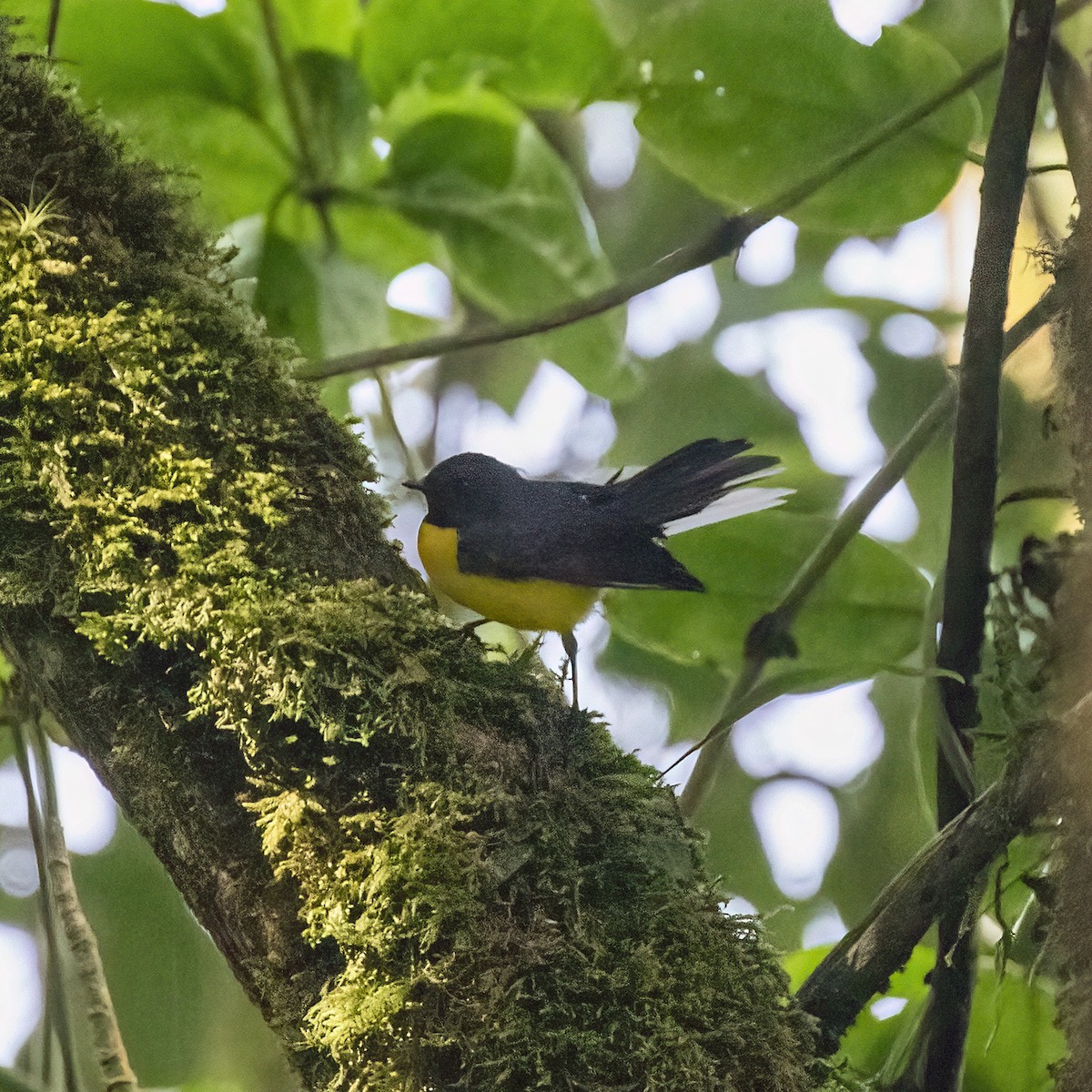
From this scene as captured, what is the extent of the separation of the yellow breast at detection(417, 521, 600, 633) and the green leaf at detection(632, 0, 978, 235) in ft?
1.88

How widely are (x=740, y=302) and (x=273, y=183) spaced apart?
0.90 meters

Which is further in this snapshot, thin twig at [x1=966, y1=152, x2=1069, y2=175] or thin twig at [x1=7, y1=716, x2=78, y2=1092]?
thin twig at [x1=7, y1=716, x2=78, y2=1092]

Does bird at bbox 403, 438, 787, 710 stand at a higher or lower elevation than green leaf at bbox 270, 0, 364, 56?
lower

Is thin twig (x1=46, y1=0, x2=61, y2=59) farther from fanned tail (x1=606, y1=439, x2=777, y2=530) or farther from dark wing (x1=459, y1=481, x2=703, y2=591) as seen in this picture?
fanned tail (x1=606, y1=439, x2=777, y2=530)

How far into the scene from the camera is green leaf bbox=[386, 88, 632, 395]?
4.81 ft

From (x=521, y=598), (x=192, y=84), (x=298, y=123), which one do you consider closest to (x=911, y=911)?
(x=521, y=598)

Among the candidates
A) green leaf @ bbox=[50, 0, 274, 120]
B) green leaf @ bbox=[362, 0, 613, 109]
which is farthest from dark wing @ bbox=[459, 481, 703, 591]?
green leaf @ bbox=[50, 0, 274, 120]

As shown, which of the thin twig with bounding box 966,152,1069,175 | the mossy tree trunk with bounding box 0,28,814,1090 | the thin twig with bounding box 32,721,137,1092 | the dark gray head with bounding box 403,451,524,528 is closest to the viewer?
the mossy tree trunk with bounding box 0,28,814,1090

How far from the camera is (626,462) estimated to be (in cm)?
178

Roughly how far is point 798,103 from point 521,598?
0.71 m

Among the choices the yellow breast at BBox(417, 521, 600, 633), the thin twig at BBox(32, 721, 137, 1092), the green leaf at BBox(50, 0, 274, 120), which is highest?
the green leaf at BBox(50, 0, 274, 120)

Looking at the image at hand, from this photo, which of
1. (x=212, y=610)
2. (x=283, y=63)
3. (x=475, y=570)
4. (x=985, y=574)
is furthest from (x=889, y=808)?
(x=283, y=63)

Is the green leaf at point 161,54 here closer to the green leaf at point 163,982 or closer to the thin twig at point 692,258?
the thin twig at point 692,258

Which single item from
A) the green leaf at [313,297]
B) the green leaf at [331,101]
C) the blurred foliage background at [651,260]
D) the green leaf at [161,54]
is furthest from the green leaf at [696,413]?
the green leaf at [161,54]
